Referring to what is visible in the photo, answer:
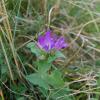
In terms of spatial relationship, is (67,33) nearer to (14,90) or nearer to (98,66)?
(98,66)

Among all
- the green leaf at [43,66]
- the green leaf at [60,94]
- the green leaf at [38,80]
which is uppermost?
the green leaf at [43,66]

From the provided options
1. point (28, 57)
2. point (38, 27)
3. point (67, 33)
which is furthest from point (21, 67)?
point (67, 33)

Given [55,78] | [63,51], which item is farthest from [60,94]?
[63,51]

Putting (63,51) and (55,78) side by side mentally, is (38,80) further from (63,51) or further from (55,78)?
(63,51)

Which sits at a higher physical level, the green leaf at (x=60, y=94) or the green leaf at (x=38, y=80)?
the green leaf at (x=38, y=80)

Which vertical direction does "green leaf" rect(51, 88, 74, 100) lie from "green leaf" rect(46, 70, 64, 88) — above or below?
below

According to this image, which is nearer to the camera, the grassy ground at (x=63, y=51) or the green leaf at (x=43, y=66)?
the green leaf at (x=43, y=66)

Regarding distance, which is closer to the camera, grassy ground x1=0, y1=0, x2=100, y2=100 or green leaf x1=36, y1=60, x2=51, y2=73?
green leaf x1=36, y1=60, x2=51, y2=73

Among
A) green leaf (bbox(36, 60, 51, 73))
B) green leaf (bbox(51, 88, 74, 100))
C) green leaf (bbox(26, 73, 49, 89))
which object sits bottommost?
green leaf (bbox(51, 88, 74, 100))
